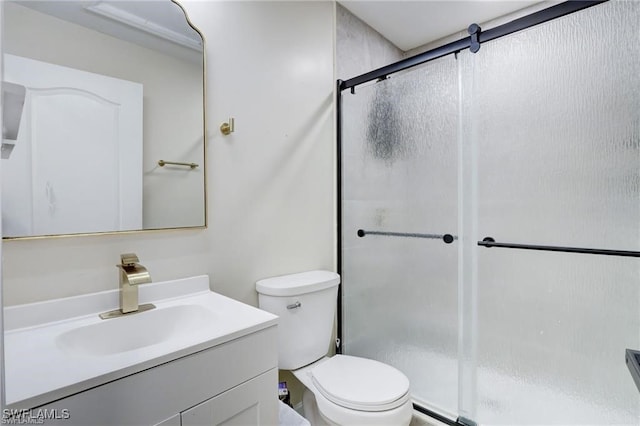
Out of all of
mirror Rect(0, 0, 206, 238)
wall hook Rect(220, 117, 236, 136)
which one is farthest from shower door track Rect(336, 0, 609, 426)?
mirror Rect(0, 0, 206, 238)

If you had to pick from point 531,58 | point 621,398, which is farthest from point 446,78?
point 621,398

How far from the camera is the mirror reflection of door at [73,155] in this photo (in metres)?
0.92

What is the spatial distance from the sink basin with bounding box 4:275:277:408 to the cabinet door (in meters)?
0.15

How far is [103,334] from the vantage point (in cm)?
97

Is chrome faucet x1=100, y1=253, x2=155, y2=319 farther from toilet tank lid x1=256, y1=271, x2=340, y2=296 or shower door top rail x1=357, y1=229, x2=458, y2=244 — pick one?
shower door top rail x1=357, y1=229, x2=458, y2=244

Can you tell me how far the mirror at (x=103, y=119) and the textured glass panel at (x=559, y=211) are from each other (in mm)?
1253

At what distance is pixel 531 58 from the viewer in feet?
4.89

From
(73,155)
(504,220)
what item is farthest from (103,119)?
(504,220)

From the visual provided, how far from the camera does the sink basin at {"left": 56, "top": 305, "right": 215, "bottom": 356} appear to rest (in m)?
0.92

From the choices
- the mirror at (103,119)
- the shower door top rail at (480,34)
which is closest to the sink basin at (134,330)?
the mirror at (103,119)

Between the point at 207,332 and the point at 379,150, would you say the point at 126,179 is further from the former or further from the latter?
the point at 379,150

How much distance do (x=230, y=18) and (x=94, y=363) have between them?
1377mm

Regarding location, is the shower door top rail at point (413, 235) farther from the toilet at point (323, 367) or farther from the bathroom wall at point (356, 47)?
the bathroom wall at point (356, 47)

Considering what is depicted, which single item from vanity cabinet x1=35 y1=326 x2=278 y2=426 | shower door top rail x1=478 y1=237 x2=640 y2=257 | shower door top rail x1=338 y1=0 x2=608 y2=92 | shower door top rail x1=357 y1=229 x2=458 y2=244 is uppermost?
shower door top rail x1=338 y1=0 x2=608 y2=92
